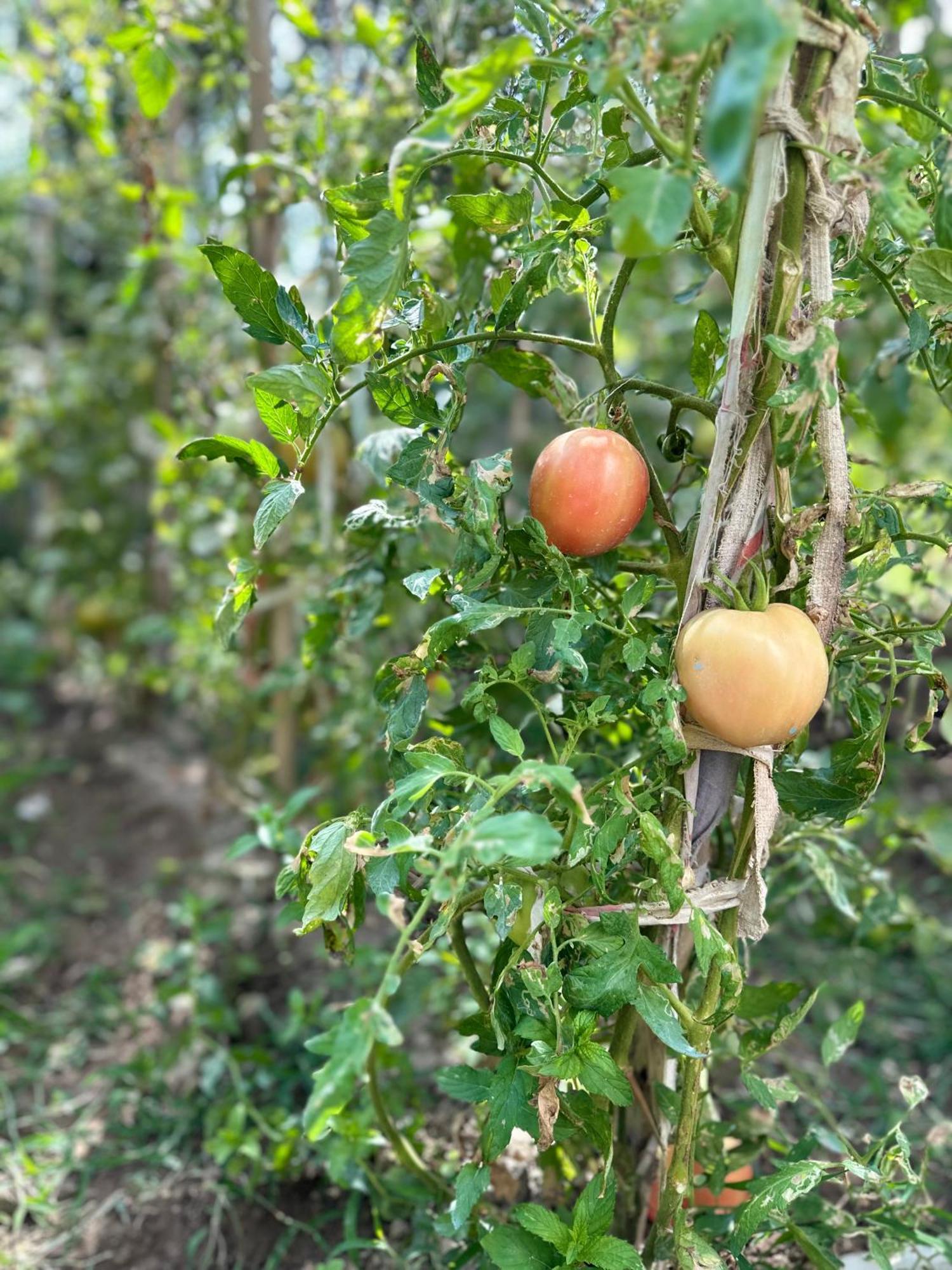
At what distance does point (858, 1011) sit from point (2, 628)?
3.89 meters

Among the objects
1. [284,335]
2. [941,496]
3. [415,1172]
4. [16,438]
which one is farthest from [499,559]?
[16,438]

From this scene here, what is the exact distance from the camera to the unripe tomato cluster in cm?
71

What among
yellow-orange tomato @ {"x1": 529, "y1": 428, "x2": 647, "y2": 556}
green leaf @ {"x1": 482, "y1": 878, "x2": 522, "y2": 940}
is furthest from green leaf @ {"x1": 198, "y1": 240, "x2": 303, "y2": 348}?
green leaf @ {"x1": 482, "y1": 878, "x2": 522, "y2": 940}

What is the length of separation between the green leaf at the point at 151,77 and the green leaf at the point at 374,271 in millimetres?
771

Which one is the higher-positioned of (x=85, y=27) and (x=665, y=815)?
(x=85, y=27)

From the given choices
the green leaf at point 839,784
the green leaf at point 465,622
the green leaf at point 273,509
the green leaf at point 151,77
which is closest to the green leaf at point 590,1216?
the green leaf at point 839,784

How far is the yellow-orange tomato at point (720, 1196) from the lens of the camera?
3.13 feet

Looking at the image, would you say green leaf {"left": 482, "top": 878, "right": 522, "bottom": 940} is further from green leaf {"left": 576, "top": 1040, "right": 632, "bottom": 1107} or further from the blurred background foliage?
the blurred background foliage

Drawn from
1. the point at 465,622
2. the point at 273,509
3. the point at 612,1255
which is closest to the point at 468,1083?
the point at 612,1255

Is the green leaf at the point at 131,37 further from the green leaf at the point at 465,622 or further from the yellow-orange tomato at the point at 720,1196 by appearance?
the yellow-orange tomato at the point at 720,1196

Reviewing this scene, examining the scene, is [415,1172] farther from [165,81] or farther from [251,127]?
[251,127]

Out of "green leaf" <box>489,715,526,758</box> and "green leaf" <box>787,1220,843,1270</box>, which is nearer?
"green leaf" <box>489,715,526,758</box>

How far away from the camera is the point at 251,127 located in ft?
5.54

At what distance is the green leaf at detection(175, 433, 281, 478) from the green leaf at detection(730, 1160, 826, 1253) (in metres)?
0.67
